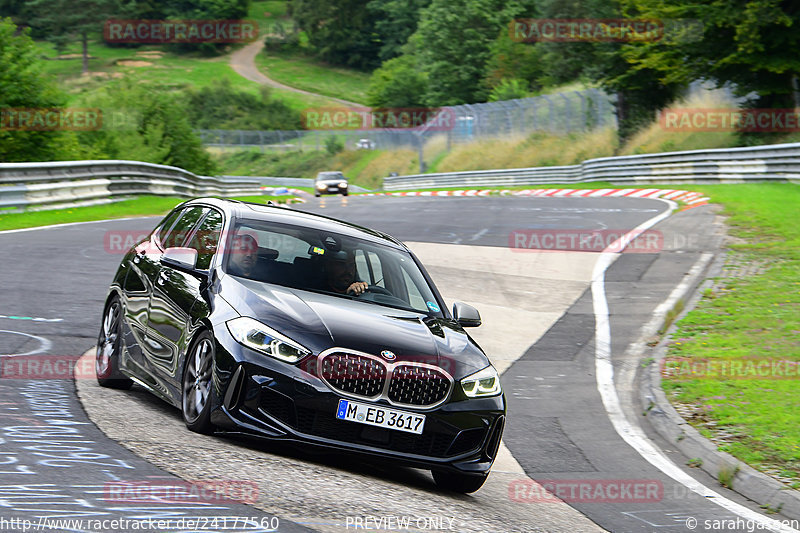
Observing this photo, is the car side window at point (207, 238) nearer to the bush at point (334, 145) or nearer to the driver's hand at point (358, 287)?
the driver's hand at point (358, 287)

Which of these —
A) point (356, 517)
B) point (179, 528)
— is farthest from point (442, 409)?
point (179, 528)

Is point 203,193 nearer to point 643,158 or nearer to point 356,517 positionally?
point 643,158

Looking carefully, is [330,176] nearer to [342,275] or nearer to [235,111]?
[342,275]

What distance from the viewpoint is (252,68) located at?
147 m

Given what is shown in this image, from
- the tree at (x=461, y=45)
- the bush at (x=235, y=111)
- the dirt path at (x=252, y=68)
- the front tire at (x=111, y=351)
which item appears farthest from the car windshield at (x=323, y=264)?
the dirt path at (x=252, y=68)

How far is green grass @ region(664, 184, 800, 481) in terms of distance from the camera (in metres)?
8.41

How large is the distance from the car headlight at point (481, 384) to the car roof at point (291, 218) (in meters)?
1.74

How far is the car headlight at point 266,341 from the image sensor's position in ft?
21.2

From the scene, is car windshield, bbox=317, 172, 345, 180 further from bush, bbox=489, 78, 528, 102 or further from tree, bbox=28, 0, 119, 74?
tree, bbox=28, 0, 119, 74

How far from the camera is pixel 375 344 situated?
6602 mm

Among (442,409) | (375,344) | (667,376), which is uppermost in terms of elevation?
(375,344)

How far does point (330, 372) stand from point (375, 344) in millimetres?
360

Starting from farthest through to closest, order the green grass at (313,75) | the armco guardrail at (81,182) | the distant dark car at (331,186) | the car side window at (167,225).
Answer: the green grass at (313,75) → the distant dark car at (331,186) → the armco guardrail at (81,182) → the car side window at (167,225)

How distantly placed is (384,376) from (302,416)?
55 cm
